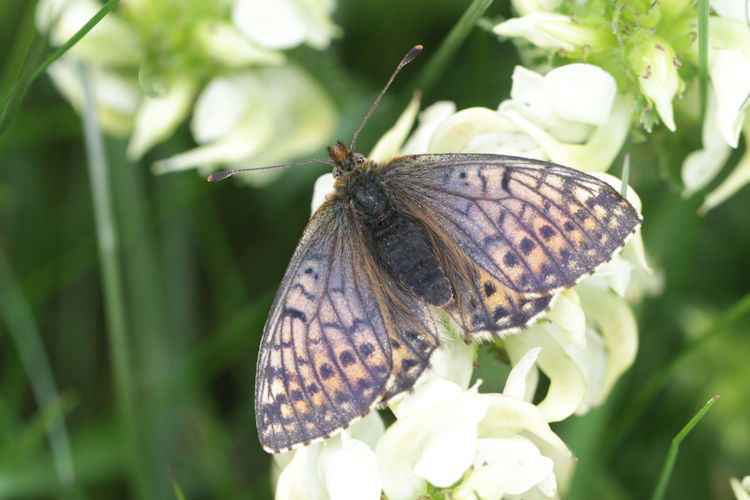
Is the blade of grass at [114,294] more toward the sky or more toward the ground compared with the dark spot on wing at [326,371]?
more toward the sky

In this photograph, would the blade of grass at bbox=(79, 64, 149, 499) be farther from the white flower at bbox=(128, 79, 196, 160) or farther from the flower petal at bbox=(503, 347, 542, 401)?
the flower petal at bbox=(503, 347, 542, 401)

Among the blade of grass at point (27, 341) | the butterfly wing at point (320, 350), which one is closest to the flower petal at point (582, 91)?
the butterfly wing at point (320, 350)

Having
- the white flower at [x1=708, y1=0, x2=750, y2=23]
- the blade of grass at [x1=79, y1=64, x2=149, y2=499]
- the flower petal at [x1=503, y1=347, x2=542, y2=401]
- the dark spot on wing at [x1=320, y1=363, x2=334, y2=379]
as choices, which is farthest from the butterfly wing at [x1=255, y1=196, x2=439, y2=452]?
the white flower at [x1=708, y1=0, x2=750, y2=23]

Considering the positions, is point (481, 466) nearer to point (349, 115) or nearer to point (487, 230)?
point (487, 230)

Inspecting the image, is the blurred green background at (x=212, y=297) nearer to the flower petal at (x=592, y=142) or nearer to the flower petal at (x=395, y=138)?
the flower petal at (x=592, y=142)

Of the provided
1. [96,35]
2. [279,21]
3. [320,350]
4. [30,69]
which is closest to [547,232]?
[320,350]

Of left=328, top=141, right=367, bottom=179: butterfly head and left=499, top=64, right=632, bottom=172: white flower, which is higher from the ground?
left=328, top=141, right=367, bottom=179: butterfly head
